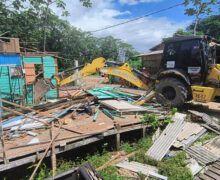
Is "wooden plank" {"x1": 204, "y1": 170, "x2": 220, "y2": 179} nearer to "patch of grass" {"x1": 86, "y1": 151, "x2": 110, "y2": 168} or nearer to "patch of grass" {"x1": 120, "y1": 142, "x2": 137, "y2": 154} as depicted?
"patch of grass" {"x1": 120, "y1": 142, "x2": 137, "y2": 154}

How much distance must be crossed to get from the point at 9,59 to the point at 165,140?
8399 mm

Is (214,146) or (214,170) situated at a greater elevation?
(214,146)

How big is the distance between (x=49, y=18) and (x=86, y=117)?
18493mm

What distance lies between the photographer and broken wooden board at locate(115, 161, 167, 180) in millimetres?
3513

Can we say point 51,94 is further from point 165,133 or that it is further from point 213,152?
point 213,152

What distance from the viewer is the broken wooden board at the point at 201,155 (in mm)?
3936

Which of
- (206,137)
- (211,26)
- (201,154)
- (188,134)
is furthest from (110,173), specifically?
(211,26)

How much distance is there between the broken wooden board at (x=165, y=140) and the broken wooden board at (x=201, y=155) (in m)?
0.55

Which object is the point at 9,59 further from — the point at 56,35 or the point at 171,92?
the point at 56,35

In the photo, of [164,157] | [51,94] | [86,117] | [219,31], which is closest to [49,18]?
[51,94]

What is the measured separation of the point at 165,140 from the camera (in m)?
4.64

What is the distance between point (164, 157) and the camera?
418 centimetres

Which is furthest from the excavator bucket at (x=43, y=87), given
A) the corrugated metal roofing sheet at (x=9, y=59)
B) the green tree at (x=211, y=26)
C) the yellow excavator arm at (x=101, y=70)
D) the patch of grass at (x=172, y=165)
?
the green tree at (x=211, y=26)

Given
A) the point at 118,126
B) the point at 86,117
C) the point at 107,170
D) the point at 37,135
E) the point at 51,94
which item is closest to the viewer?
the point at 107,170
